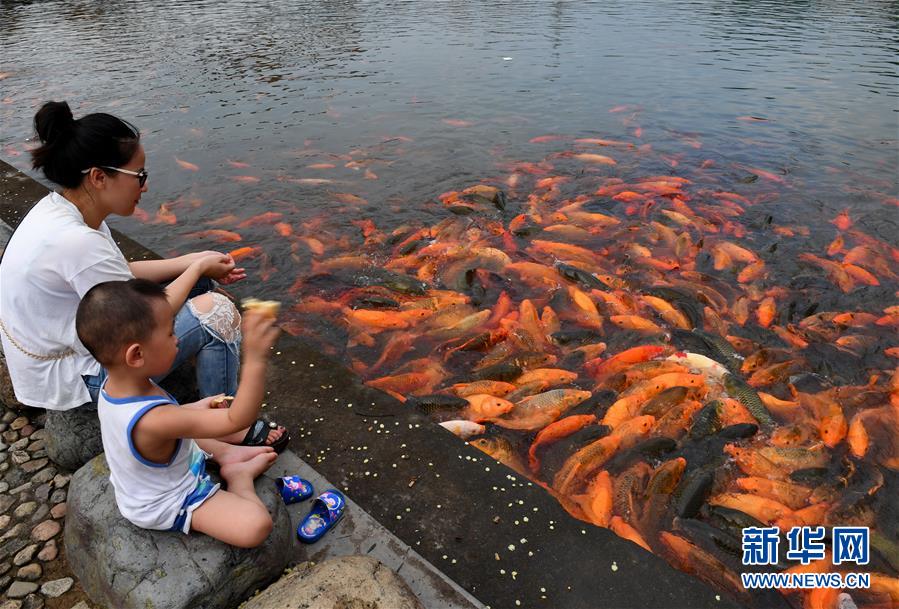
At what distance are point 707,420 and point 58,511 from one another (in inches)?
185

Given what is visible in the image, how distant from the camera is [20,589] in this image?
289 centimetres

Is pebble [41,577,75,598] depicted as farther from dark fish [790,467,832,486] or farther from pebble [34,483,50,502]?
dark fish [790,467,832,486]

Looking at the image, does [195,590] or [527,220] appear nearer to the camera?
[195,590]

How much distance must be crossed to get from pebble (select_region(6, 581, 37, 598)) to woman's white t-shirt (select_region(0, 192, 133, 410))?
88 centimetres

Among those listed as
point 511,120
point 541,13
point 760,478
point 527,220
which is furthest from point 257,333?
point 541,13

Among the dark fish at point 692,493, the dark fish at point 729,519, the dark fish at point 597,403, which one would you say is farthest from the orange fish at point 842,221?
the dark fish at point 729,519

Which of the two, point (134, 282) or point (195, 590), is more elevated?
point (134, 282)

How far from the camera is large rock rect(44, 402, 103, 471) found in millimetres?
3367

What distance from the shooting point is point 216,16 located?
25.5 m

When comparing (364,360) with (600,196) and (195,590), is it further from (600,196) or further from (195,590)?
(600,196)

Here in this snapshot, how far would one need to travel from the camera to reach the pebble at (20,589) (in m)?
2.87

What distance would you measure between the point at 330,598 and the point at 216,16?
93.9 ft

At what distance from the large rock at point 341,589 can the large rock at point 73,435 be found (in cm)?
160

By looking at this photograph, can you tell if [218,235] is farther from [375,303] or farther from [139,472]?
[139,472]
